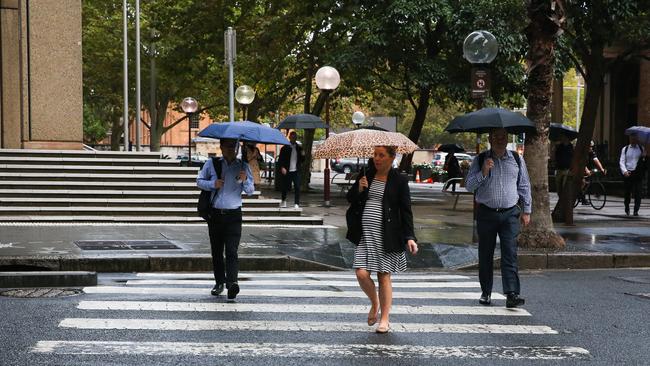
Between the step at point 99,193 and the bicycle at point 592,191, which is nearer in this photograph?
the step at point 99,193

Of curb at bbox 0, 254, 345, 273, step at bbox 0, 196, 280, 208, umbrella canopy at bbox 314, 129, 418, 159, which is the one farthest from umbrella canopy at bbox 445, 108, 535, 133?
step at bbox 0, 196, 280, 208

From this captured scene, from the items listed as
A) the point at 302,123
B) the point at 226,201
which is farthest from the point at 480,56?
the point at 302,123

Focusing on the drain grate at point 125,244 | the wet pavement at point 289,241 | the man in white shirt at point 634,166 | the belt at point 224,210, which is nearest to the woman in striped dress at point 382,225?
the belt at point 224,210

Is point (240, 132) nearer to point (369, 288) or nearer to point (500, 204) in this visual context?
point (369, 288)

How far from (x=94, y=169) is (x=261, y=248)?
799 centimetres

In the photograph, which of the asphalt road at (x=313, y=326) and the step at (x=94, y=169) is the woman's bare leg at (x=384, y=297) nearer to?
the asphalt road at (x=313, y=326)

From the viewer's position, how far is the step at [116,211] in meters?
17.5

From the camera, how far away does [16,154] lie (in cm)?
2050

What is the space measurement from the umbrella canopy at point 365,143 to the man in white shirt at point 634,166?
539 inches

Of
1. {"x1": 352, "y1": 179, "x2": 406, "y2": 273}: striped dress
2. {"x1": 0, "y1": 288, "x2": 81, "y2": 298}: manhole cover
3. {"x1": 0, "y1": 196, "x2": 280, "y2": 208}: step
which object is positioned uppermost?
{"x1": 352, "y1": 179, "x2": 406, "y2": 273}: striped dress

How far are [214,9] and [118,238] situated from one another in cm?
1842

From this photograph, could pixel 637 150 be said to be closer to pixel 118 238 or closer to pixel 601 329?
pixel 118 238

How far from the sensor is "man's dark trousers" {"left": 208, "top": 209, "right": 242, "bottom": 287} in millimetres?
9516

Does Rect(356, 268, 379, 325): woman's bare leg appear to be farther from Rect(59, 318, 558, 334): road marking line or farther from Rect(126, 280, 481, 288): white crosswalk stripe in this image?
Rect(126, 280, 481, 288): white crosswalk stripe
